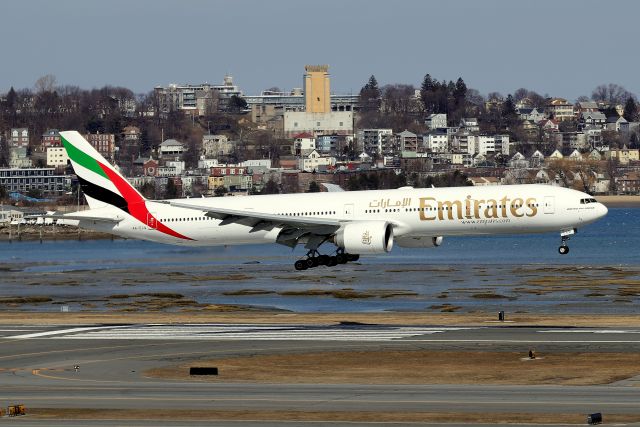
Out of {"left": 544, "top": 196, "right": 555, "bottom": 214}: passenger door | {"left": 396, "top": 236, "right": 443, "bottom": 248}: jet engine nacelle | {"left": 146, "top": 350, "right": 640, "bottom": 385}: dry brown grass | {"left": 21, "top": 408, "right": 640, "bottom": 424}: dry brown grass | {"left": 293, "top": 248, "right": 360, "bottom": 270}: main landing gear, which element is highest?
{"left": 544, "top": 196, "right": 555, "bottom": 214}: passenger door

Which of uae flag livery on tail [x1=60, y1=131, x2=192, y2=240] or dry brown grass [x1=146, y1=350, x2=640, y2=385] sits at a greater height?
uae flag livery on tail [x1=60, y1=131, x2=192, y2=240]

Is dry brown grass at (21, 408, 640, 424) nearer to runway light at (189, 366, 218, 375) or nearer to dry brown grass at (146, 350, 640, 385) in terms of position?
dry brown grass at (146, 350, 640, 385)

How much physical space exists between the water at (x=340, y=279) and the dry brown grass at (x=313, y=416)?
4714 centimetres

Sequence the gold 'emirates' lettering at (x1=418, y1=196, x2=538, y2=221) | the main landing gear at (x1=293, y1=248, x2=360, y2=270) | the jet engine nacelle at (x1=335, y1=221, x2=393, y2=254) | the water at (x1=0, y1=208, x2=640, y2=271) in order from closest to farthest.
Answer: the gold 'emirates' lettering at (x1=418, y1=196, x2=538, y2=221), the jet engine nacelle at (x1=335, y1=221, x2=393, y2=254), the main landing gear at (x1=293, y1=248, x2=360, y2=270), the water at (x1=0, y1=208, x2=640, y2=271)

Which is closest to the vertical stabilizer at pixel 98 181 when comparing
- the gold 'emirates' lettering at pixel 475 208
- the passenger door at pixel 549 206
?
the gold 'emirates' lettering at pixel 475 208

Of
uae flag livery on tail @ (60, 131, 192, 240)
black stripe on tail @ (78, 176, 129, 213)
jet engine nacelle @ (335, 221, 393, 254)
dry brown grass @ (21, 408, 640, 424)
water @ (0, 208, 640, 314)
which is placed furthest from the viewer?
water @ (0, 208, 640, 314)

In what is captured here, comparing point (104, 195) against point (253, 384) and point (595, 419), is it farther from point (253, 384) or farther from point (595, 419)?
point (595, 419)

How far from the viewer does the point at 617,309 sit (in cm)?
9350

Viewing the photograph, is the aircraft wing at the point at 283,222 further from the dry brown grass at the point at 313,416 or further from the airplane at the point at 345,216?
the dry brown grass at the point at 313,416

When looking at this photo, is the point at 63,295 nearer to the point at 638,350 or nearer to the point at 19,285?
the point at 19,285

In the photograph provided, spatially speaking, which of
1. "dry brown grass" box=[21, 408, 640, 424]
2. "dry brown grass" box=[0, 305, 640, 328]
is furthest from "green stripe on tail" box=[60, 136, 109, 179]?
"dry brown grass" box=[21, 408, 640, 424]

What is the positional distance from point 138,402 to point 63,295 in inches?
2608

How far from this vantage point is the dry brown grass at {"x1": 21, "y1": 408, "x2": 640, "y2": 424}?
150ft

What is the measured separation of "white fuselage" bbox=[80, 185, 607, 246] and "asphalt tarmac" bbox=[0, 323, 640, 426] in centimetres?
538
